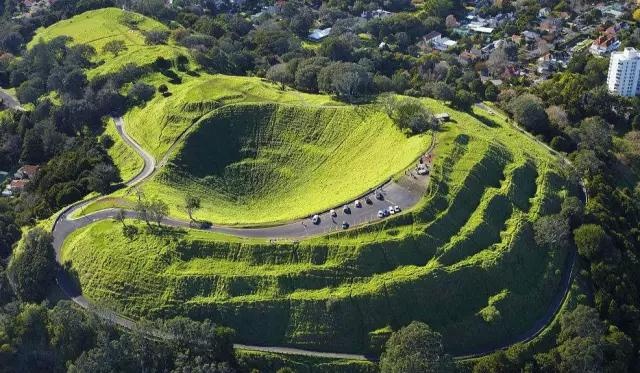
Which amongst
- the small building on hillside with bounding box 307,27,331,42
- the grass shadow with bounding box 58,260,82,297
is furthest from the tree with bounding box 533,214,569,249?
the small building on hillside with bounding box 307,27,331,42

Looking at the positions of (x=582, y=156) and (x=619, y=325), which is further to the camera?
(x=582, y=156)

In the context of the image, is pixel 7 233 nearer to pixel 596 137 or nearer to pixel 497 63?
pixel 596 137

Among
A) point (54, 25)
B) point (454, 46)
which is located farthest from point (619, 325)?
point (54, 25)

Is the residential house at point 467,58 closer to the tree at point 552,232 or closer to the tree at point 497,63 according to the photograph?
the tree at point 497,63

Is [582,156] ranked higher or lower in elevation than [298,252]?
lower

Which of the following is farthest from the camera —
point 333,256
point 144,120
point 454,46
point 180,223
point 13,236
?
point 454,46

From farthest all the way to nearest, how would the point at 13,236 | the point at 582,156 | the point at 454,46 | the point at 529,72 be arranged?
the point at 454,46 < the point at 529,72 < the point at 582,156 < the point at 13,236

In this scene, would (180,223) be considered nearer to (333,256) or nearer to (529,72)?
(333,256)
